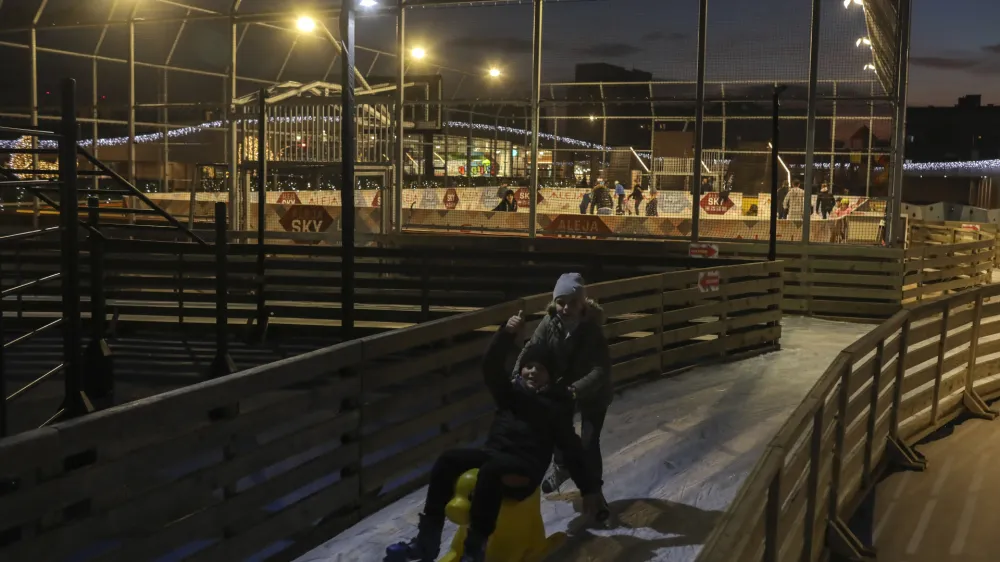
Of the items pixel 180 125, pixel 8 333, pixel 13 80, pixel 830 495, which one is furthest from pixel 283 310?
pixel 13 80

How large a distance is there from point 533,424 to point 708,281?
614cm

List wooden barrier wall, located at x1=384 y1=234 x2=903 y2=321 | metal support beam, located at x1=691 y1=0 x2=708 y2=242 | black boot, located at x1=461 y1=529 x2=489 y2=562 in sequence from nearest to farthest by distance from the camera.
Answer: black boot, located at x1=461 y1=529 x2=489 y2=562 < wooden barrier wall, located at x1=384 y1=234 x2=903 y2=321 < metal support beam, located at x1=691 y1=0 x2=708 y2=242

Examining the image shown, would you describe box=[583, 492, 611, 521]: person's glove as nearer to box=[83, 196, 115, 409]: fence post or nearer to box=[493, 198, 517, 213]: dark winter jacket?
box=[83, 196, 115, 409]: fence post

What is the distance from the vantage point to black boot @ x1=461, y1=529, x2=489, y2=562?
436 centimetres

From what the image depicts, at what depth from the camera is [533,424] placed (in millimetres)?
4781

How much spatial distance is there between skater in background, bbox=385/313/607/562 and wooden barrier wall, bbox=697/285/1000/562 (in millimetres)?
1255

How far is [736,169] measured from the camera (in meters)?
22.3

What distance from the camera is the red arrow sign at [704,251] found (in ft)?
41.1

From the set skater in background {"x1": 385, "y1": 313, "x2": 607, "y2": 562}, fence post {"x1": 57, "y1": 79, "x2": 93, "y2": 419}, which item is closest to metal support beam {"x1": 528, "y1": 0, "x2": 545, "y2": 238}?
fence post {"x1": 57, "y1": 79, "x2": 93, "y2": 419}

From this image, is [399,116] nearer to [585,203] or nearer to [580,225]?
[580,225]

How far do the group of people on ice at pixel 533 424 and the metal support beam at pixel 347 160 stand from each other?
3.58 m

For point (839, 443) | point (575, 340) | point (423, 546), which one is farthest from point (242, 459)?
point (839, 443)

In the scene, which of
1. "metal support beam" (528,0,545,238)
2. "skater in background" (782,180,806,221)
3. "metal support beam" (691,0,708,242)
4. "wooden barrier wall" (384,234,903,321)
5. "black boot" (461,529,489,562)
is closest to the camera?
"black boot" (461,529,489,562)

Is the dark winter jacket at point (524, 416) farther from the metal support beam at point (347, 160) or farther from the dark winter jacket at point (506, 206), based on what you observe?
the dark winter jacket at point (506, 206)
